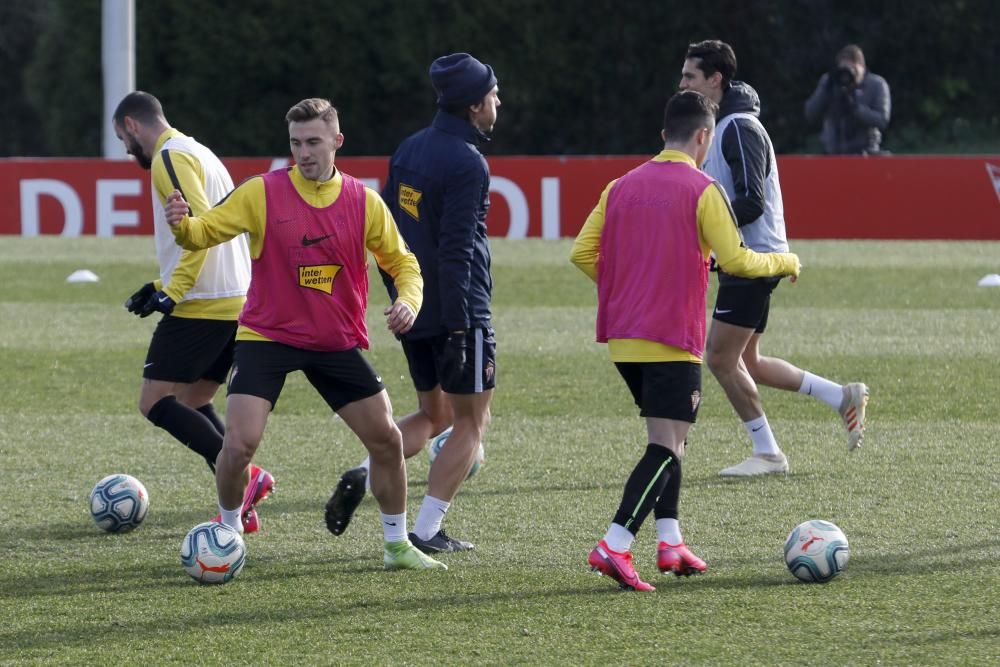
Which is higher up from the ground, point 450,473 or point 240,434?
point 240,434

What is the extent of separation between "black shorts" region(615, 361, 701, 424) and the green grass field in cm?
60

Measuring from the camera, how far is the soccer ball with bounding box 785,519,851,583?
6004mm

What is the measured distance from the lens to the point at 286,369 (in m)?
6.15

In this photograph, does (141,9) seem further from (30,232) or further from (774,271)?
(774,271)

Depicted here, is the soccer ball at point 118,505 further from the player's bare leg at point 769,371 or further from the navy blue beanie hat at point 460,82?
the player's bare leg at point 769,371

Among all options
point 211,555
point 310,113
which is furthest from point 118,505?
point 310,113

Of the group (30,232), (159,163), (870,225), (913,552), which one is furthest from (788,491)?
(30,232)

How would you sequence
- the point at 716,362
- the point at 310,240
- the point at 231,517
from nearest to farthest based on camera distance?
→ the point at 310,240 < the point at 231,517 < the point at 716,362

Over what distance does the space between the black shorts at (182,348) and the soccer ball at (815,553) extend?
2625 millimetres

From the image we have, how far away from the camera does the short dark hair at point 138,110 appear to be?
7230 mm

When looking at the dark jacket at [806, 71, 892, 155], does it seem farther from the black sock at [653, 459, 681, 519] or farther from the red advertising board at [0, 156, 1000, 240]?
the black sock at [653, 459, 681, 519]

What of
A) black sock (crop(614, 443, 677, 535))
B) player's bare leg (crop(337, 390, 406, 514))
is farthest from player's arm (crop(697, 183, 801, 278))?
player's bare leg (crop(337, 390, 406, 514))

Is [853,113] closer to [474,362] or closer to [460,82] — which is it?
[460,82]

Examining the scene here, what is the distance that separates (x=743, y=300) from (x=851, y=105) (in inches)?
535
